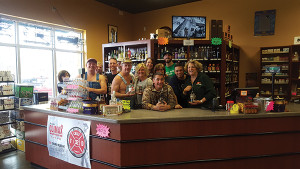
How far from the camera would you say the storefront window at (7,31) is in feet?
16.3

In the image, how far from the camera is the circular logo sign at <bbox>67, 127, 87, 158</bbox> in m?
2.55

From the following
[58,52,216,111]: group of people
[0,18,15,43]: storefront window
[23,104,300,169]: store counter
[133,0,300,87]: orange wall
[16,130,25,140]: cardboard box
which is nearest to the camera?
[23,104,300,169]: store counter

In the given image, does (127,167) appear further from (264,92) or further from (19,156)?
(264,92)

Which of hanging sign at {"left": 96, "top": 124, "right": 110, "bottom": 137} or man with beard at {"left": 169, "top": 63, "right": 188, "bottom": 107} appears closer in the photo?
hanging sign at {"left": 96, "top": 124, "right": 110, "bottom": 137}

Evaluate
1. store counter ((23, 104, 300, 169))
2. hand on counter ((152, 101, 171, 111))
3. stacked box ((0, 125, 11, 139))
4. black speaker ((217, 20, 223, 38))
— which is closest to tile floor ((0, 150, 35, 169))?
stacked box ((0, 125, 11, 139))

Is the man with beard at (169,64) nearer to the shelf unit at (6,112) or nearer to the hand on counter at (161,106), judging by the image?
the hand on counter at (161,106)

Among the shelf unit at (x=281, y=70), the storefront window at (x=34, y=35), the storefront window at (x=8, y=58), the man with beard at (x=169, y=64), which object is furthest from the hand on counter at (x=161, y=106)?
the shelf unit at (x=281, y=70)

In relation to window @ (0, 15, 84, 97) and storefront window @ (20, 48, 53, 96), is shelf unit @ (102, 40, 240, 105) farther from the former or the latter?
storefront window @ (20, 48, 53, 96)

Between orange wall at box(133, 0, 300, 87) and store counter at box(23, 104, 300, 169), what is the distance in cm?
464

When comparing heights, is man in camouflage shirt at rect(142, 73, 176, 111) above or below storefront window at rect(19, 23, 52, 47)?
below

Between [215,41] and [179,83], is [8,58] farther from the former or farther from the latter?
[215,41]

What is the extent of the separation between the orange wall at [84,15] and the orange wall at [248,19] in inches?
89.1

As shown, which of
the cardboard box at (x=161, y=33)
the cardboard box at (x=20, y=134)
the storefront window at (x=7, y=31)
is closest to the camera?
the cardboard box at (x=20, y=134)

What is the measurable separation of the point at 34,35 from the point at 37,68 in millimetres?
923
